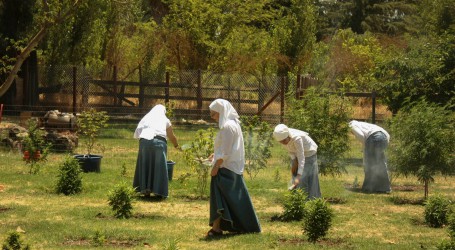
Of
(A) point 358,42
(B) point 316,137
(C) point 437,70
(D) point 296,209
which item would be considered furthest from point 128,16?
(D) point 296,209

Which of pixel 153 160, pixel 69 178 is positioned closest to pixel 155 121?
pixel 153 160

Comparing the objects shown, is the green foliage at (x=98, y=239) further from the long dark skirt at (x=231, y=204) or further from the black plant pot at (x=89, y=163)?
the black plant pot at (x=89, y=163)

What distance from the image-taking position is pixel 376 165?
16.1m

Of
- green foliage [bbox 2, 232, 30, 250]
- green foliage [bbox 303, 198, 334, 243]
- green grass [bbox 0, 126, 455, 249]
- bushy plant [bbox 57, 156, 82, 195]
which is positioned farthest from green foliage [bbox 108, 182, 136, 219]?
green foliage [bbox 2, 232, 30, 250]

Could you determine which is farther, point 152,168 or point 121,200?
point 152,168

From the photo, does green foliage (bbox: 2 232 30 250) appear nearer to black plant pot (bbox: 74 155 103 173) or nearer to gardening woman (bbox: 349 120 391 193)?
black plant pot (bbox: 74 155 103 173)

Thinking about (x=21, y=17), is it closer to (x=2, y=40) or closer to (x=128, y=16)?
(x=2, y=40)

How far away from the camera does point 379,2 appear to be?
199 feet

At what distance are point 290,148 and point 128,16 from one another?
2836 cm

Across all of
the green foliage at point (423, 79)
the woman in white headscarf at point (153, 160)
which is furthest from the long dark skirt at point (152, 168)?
the green foliage at point (423, 79)

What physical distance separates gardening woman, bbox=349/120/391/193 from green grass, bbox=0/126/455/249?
333 millimetres

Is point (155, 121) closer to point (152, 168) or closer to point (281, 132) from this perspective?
point (152, 168)

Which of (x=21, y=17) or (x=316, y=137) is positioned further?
(x=21, y=17)

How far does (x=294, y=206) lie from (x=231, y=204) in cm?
140
